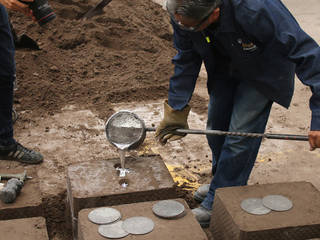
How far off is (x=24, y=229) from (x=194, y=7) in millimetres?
1511

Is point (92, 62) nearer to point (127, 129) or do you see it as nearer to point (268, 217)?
point (127, 129)

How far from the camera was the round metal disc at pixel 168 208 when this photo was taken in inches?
106

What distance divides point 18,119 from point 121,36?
2687 millimetres

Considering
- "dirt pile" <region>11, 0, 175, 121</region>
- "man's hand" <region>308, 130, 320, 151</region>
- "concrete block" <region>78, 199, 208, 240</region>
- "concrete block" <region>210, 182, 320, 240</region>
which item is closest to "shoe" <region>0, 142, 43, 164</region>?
"dirt pile" <region>11, 0, 175, 121</region>

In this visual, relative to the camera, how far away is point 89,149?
4398mm

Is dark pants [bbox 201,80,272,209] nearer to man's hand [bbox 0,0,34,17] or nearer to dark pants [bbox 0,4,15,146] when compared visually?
man's hand [bbox 0,0,34,17]

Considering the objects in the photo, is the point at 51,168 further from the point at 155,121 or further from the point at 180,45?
the point at 180,45

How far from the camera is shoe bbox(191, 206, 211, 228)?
3.34 m

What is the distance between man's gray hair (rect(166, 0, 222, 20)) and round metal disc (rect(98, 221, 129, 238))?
3.93ft

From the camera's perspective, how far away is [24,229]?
2627mm

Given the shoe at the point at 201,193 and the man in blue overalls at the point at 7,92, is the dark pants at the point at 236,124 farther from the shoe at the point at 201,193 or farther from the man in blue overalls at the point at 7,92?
the man in blue overalls at the point at 7,92

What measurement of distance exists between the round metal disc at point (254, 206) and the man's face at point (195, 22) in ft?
3.39

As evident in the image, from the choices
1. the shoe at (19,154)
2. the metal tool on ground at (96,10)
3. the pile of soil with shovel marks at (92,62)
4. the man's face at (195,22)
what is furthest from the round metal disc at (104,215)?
the metal tool on ground at (96,10)

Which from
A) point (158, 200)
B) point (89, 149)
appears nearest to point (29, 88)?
point (89, 149)
